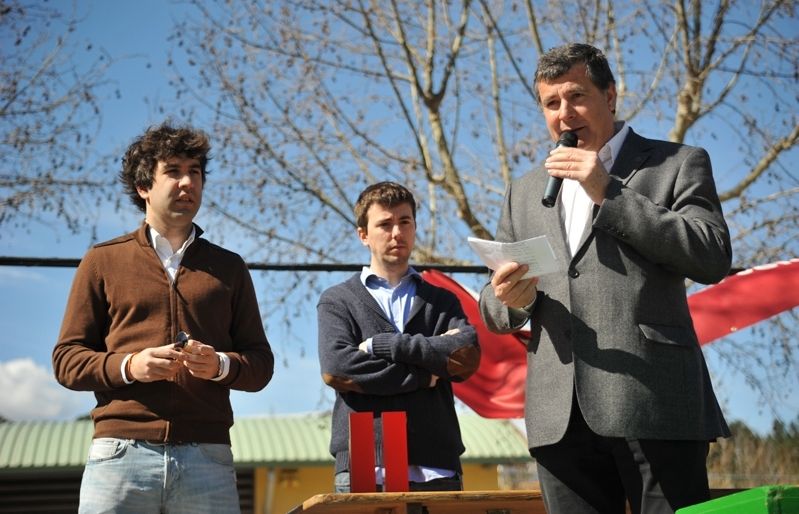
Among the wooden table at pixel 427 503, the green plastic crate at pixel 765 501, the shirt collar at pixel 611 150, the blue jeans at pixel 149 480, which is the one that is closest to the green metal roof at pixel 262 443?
the wooden table at pixel 427 503

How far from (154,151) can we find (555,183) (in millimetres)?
1380

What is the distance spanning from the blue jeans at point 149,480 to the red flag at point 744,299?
11.4 ft

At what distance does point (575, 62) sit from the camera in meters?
2.43

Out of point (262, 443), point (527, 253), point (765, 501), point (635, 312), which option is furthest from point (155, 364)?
point (262, 443)

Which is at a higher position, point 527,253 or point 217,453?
point 527,253

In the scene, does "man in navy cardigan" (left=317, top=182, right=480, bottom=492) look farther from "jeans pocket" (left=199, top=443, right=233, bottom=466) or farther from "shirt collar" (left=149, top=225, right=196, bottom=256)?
"shirt collar" (left=149, top=225, right=196, bottom=256)

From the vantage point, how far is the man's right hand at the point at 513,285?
228cm

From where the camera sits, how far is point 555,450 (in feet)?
7.47

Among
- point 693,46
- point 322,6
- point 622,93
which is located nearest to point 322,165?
point 322,6

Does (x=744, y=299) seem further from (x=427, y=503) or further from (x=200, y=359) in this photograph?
(x=200, y=359)

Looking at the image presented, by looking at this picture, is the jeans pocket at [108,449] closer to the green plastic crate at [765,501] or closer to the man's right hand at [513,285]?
the man's right hand at [513,285]

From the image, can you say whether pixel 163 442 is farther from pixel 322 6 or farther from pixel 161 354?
pixel 322 6

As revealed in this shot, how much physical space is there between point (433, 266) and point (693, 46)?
17.3 feet

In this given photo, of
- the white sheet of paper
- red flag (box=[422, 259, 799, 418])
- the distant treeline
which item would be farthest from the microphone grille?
the distant treeline
